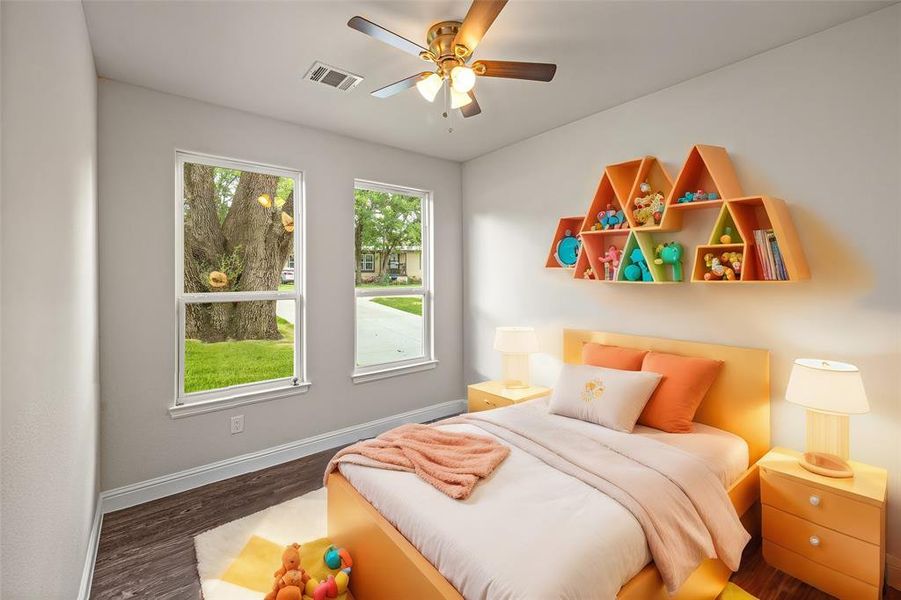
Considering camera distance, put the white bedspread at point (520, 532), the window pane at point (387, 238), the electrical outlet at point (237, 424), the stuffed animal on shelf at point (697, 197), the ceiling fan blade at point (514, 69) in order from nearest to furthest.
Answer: the white bedspread at point (520, 532) → the ceiling fan blade at point (514, 69) → the stuffed animal on shelf at point (697, 197) → the electrical outlet at point (237, 424) → the window pane at point (387, 238)

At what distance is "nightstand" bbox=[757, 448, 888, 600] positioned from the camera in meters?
1.89

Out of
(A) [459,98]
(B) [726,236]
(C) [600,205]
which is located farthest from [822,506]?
(A) [459,98]

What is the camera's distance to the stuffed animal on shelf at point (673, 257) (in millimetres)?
2775

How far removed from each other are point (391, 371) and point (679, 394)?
2.44 m

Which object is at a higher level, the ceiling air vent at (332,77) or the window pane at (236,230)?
the ceiling air vent at (332,77)

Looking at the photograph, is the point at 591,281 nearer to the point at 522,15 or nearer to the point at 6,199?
the point at 522,15

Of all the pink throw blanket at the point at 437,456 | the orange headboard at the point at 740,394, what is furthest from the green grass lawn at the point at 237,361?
the orange headboard at the point at 740,394

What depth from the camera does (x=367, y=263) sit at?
13.1 ft

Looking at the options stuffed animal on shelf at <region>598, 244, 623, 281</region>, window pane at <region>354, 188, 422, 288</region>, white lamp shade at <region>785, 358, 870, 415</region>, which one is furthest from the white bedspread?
window pane at <region>354, 188, 422, 288</region>

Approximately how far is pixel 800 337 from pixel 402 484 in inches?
90.6

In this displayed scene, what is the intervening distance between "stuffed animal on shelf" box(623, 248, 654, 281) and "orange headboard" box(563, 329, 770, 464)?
489 millimetres

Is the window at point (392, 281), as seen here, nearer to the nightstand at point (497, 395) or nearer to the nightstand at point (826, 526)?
the nightstand at point (497, 395)

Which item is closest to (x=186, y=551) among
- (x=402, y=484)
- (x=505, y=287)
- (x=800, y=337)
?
(x=402, y=484)

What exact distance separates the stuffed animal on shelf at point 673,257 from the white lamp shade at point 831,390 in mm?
895
